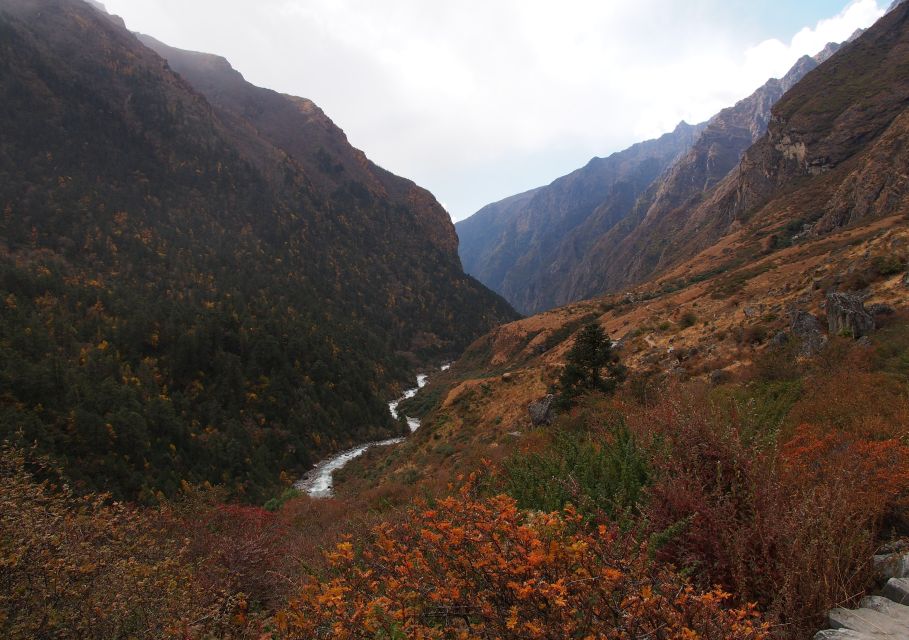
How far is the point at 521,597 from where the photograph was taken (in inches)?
108

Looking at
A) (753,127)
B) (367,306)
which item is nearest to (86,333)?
(367,306)

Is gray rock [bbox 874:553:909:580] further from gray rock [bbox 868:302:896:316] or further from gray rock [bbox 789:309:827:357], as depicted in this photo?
gray rock [bbox 868:302:896:316]

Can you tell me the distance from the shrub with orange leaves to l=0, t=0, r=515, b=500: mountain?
20.4m

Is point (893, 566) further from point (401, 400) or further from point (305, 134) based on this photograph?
point (305, 134)

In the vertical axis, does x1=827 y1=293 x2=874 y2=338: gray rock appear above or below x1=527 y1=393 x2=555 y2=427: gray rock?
above

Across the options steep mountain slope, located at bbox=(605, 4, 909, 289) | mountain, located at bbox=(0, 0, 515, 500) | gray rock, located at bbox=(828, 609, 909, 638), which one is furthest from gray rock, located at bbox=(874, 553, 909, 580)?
steep mountain slope, located at bbox=(605, 4, 909, 289)

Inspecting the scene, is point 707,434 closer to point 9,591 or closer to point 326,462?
point 9,591

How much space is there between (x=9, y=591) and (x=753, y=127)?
23931 cm

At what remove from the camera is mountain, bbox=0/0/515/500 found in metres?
34.9

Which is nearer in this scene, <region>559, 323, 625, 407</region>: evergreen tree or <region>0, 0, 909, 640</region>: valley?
<region>0, 0, 909, 640</region>: valley

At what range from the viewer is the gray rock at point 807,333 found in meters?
11.7

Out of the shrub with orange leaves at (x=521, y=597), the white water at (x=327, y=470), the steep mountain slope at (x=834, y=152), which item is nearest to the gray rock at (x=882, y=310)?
the shrub with orange leaves at (x=521, y=597)

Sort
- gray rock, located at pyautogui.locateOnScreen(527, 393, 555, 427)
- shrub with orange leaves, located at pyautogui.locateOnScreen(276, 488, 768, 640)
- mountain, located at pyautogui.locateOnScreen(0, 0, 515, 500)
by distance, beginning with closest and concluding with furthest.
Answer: shrub with orange leaves, located at pyautogui.locateOnScreen(276, 488, 768, 640) → gray rock, located at pyautogui.locateOnScreen(527, 393, 555, 427) → mountain, located at pyautogui.locateOnScreen(0, 0, 515, 500)

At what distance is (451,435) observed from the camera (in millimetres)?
26984
